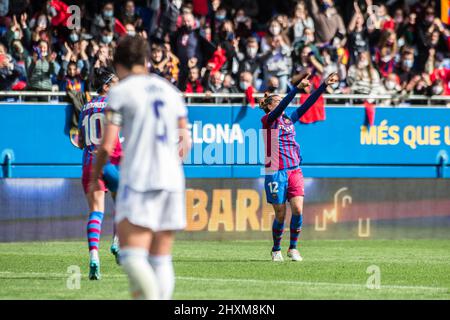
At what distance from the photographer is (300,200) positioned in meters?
14.4

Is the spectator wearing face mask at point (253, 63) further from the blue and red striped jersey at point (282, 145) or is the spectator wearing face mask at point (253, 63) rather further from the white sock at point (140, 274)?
the white sock at point (140, 274)

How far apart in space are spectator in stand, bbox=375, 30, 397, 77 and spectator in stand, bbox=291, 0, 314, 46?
146 centimetres

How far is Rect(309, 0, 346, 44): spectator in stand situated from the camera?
22219 millimetres

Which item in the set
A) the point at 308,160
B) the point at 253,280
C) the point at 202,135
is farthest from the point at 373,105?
the point at 253,280

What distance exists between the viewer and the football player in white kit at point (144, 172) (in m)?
7.28

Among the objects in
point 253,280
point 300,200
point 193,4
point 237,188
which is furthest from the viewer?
point 193,4

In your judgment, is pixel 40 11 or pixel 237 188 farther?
pixel 40 11

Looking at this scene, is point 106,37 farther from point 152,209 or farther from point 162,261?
point 152,209

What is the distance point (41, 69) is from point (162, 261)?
1263 centimetres

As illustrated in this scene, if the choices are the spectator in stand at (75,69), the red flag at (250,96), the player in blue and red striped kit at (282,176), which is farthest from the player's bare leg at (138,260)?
the red flag at (250,96)

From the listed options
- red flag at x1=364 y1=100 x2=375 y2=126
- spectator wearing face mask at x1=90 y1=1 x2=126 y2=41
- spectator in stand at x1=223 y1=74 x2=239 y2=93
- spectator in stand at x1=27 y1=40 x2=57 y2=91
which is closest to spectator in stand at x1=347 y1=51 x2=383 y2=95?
red flag at x1=364 y1=100 x2=375 y2=126

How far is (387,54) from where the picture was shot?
73.1ft

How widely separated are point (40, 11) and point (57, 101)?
2.22 meters
